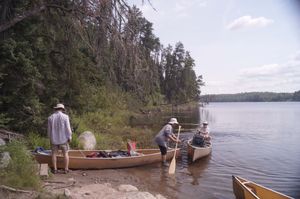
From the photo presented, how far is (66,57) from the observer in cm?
1410

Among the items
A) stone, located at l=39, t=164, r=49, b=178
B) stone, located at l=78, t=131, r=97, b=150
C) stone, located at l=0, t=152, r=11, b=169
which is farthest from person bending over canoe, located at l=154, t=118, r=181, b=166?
stone, located at l=0, t=152, r=11, b=169

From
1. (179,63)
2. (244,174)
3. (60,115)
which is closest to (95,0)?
(60,115)

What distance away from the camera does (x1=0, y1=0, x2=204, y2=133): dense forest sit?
10125mm

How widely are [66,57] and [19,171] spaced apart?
6897mm

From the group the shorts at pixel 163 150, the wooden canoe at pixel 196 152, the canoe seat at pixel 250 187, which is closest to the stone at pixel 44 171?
the canoe seat at pixel 250 187

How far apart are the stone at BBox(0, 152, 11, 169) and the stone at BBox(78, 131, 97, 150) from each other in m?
6.38

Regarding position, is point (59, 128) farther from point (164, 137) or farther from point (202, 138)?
point (202, 138)

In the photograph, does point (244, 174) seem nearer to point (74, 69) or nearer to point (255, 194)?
point (255, 194)

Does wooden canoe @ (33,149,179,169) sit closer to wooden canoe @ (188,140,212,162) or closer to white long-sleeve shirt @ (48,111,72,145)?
white long-sleeve shirt @ (48,111,72,145)

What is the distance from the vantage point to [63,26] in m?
11.6

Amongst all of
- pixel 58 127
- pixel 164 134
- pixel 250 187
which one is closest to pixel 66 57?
pixel 58 127

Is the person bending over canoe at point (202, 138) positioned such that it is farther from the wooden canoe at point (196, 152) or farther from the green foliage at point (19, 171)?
the green foliage at point (19, 171)

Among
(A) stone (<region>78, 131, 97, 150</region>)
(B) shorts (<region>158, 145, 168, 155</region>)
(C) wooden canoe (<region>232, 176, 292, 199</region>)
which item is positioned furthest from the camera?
(A) stone (<region>78, 131, 97, 150</region>)

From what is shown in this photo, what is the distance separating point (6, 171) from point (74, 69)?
25.9 ft
